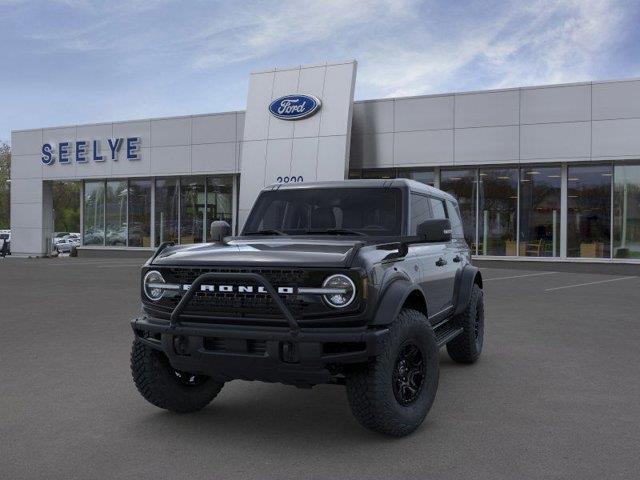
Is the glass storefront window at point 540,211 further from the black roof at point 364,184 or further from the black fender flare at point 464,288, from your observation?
the black roof at point 364,184

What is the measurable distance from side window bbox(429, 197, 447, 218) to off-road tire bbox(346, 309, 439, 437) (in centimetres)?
192

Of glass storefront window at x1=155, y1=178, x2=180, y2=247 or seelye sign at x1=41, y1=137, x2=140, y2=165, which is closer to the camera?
seelye sign at x1=41, y1=137, x2=140, y2=165

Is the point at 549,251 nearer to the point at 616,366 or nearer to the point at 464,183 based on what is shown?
the point at 464,183

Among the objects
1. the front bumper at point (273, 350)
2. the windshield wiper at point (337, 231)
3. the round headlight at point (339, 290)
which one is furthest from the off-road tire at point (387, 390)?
the windshield wiper at point (337, 231)

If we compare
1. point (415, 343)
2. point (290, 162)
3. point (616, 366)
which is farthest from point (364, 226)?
point (290, 162)

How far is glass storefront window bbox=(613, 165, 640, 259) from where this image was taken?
73.8ft

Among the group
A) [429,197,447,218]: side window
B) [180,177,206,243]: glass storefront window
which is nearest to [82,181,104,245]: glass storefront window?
[180,177,206,243]: glass storefront window

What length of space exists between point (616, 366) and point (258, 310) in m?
4.50

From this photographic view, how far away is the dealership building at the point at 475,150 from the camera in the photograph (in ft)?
72.1

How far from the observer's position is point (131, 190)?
1209 inches

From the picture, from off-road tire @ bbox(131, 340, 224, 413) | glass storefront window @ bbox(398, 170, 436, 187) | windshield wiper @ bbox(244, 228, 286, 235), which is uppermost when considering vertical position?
glass storefront window @ bbox(398, 170, 436, 187)

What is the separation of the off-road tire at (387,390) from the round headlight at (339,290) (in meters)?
0.37

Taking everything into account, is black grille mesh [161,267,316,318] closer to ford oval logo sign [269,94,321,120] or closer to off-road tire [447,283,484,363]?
off-road tire [447,283,484,363]

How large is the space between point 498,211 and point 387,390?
68.7 feet
